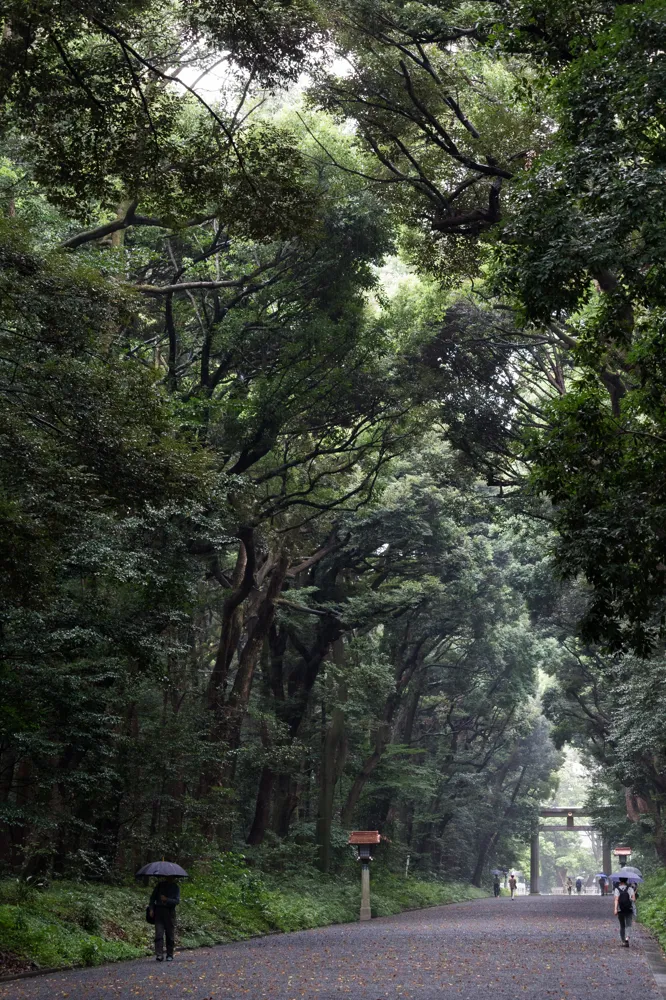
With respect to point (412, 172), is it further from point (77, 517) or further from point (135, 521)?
point (77, 517)

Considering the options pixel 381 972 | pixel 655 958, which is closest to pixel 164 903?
pixel 381 972

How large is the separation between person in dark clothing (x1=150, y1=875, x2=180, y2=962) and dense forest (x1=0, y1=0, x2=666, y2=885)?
1641mm

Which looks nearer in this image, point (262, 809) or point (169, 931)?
point (169, 931)

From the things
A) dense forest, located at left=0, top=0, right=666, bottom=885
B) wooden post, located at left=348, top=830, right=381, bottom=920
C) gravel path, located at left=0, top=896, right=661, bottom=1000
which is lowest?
gravel path, located at left=0, top=896, right=661, bottom=1000

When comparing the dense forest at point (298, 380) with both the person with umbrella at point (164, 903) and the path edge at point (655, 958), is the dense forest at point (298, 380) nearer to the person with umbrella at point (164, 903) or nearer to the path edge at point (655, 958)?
the person with umbrella at point (164, 903)

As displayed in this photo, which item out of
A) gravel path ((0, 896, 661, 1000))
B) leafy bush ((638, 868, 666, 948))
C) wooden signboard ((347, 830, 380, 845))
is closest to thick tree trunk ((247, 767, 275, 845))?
wooden signboard ((347, 830, 380, 845))

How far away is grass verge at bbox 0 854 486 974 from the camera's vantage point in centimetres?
1199

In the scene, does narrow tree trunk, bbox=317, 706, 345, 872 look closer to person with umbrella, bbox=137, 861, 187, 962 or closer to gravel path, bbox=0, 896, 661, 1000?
gravel path, bbox=0, 896, 661, 1000

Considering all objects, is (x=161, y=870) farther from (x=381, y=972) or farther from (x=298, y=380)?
(x=298, y=380)

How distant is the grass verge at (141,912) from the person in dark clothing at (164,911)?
0.56 meters

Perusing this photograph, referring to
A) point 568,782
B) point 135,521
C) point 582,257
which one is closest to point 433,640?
point 135,521

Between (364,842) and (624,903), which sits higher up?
(364,842)

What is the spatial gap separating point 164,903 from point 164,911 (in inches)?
5.5

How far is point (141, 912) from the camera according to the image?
1549 centimetres
